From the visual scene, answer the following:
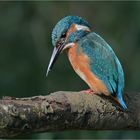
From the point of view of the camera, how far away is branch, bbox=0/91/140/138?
7.53 ft

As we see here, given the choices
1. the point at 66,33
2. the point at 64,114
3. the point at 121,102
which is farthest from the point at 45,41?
the point at 64,114

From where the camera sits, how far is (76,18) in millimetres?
3580

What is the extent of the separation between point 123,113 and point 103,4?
2.91m

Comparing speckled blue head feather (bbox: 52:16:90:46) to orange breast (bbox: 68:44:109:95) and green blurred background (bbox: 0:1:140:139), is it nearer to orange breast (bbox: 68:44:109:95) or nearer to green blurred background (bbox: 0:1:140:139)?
orange breast (bbox: 68:44:109:95)

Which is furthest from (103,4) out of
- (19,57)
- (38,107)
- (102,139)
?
(38,107)

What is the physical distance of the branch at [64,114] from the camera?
2.29 meters

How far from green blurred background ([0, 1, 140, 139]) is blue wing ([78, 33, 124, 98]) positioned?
145 centimetres

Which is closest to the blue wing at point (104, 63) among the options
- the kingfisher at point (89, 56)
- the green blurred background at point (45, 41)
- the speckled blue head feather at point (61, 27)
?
the kingfisher at point (89, 56)

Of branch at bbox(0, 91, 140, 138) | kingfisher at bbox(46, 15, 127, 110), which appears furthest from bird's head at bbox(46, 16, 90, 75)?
branch at bbox(0, 91, 140, 138)

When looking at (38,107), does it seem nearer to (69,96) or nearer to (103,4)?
(69,96)

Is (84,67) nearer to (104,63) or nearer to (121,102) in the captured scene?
(104,63)

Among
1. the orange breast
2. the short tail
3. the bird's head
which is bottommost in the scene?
the short tail

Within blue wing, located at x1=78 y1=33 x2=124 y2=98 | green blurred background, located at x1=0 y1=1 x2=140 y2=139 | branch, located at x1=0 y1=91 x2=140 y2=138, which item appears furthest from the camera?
green blurred background, located at x1=0 y1=1 x2=140 y2=139

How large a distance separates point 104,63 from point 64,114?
97 cm
